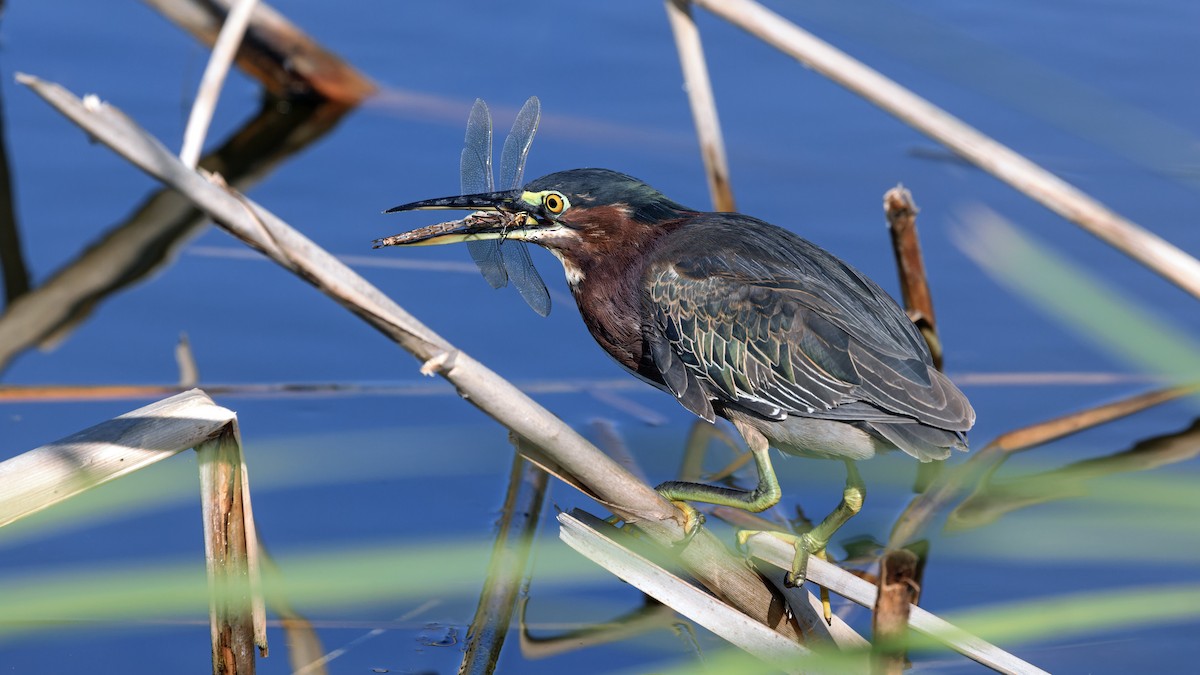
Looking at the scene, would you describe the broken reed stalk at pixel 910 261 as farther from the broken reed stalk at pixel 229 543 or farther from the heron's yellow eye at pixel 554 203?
the broken reed stalk at pixel 229 543

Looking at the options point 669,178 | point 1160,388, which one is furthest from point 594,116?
point 1160,388

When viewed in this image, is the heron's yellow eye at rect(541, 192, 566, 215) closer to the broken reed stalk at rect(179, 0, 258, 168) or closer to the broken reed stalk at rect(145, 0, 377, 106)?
the broken reed stalk at rect(179, 0, 258, 168)

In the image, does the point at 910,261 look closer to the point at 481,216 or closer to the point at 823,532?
the point at 823,532

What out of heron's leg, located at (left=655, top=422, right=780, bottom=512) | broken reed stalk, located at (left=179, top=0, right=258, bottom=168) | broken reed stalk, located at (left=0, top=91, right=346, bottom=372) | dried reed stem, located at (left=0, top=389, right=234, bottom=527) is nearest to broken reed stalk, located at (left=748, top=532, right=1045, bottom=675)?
heron's leg, located at (left=655, top=422, right=780, bottom=512)

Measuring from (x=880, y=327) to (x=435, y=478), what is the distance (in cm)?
169

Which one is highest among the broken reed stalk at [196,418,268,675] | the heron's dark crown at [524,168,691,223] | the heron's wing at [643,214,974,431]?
the heron's dark crown at [524,168,691,223]

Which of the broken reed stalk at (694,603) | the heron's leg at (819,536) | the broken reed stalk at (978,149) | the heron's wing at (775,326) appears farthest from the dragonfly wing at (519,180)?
the broken reed stalk at (978,149)

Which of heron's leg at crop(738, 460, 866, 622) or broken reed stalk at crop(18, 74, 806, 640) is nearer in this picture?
broken reed stalk at crop(18, 74, 806, 640)

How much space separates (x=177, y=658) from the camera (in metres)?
3.50

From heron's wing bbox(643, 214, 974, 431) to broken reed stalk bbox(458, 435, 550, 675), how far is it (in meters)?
0.88

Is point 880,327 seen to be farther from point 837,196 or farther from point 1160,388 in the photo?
point 837,196

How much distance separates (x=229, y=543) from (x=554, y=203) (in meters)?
1.15

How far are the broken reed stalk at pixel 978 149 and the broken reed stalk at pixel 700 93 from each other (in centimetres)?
38

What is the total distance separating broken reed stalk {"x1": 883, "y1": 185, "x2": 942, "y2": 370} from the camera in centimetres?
429
